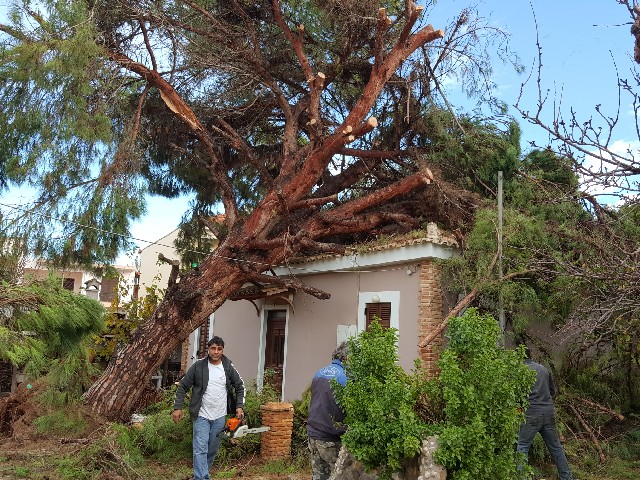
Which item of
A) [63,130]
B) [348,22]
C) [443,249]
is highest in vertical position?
[348,22]

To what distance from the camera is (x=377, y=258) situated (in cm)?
1120

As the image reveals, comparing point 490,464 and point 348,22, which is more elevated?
point 348,22

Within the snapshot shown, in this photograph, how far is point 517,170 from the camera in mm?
11672

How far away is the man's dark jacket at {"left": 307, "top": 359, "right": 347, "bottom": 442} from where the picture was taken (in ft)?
17.6

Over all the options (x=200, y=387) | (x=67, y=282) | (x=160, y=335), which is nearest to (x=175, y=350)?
(x=67, y=282)

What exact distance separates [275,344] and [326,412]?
27.9 feet

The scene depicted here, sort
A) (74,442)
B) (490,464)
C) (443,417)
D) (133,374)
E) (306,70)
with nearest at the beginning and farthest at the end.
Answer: (490,464), (443,417), (74,442), (133,374), (306,70)

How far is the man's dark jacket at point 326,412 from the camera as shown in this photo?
5.37 m

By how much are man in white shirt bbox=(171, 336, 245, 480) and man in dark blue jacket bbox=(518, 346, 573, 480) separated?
10.9 feet

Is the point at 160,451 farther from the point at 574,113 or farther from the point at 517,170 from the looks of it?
the point at 517,170

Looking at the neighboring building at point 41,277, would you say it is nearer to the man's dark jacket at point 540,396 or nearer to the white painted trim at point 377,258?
the white painted trim at point 377,258

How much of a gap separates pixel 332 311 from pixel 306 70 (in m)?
4.76

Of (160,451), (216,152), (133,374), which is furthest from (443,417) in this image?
(216,152)

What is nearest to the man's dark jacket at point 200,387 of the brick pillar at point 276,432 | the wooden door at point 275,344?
the brick pillar at point 276,432
